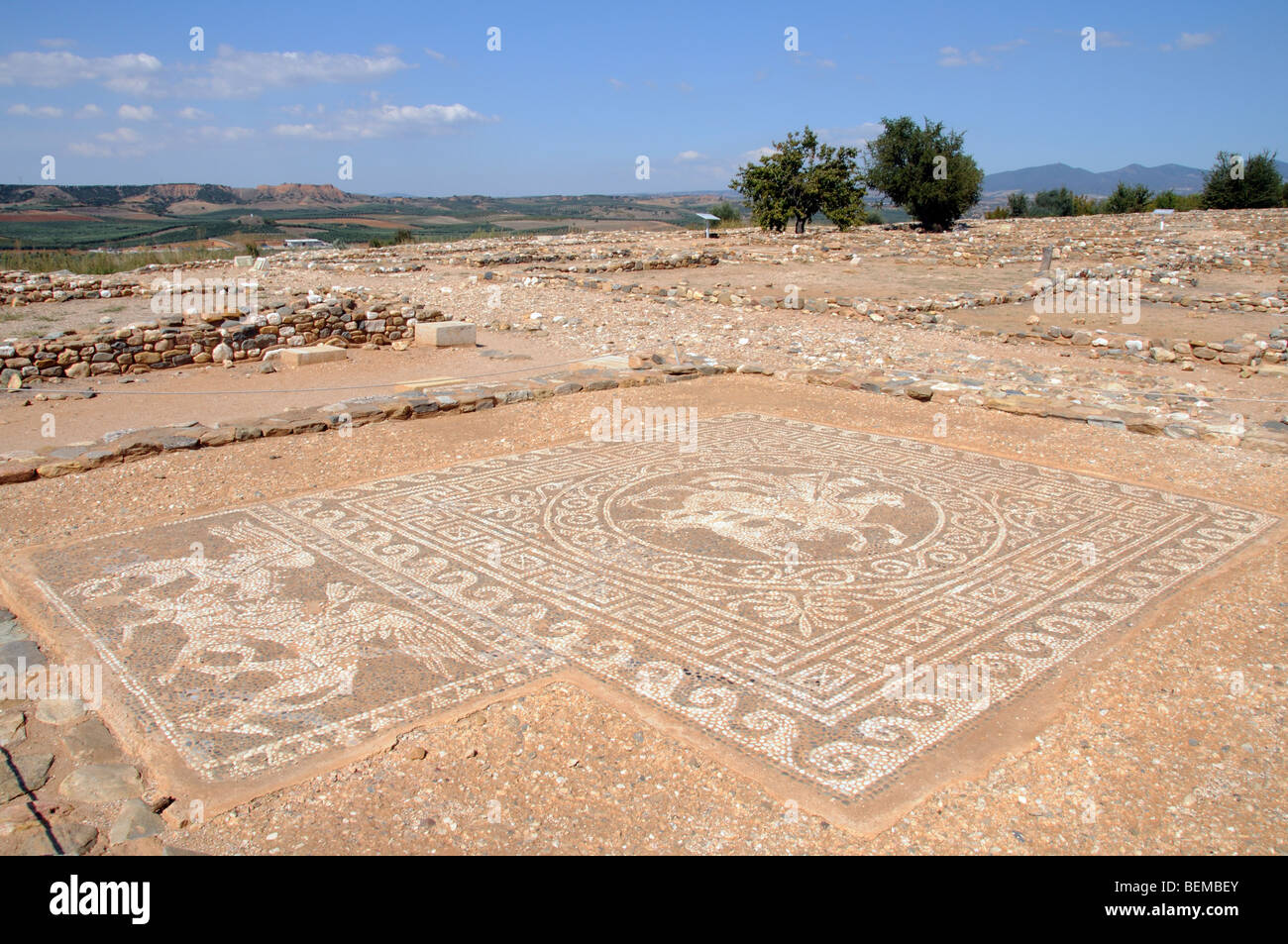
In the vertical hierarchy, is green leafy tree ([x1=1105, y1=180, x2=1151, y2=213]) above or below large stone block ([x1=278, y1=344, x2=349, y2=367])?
above

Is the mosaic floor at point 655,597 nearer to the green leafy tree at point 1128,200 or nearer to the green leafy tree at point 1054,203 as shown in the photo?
the green leafy tree at point 1128,200

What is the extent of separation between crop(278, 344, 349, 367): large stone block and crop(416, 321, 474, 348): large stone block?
3.49ft

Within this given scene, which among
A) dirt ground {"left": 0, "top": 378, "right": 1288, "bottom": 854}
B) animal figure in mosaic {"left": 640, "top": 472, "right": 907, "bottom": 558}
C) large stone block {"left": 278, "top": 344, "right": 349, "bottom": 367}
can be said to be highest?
large stone block {"left": 278, "top": 344, "right": 349, "bottom": 367}

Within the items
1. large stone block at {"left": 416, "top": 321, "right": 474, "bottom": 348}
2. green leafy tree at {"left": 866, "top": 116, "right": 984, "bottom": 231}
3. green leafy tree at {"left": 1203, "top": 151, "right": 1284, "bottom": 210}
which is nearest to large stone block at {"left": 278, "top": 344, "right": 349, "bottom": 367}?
large stone block at {"left": 416, "top": 321, "right": 474, "bottom": 348}

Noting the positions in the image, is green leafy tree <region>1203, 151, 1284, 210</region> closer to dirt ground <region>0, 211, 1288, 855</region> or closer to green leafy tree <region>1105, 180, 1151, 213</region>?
green leafy tree <region>1105, 180, 1151, 213</region>

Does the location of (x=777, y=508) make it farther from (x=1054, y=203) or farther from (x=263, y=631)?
(x=1054, y=203)

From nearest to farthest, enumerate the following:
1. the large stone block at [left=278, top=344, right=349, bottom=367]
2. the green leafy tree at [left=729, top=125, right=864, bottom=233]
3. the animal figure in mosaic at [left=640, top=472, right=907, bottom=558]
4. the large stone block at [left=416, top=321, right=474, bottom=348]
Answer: the animal figure in mosaic at [left=640, top=472, right=907, bottom=558] → the large stone block at [left=278, top=344, right=349, bottom=367] → the large stone block at [left=416, top=321, right=474, bottom=348] → the green leafy tree at [left=729, top=125, right=864, bottom=233]

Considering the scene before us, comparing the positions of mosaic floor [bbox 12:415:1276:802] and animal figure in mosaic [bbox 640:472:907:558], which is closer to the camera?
mosaic floor [bbox 12:415:1276:802]

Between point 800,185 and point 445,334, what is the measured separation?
21932 mm

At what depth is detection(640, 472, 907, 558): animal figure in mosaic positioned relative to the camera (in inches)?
Result: 182

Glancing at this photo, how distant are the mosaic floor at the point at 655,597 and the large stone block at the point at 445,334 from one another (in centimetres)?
513

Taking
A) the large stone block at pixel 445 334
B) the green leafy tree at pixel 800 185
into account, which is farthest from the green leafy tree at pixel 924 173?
the large stone block at pixel 445 334

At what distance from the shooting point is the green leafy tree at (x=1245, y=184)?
3095 cm
